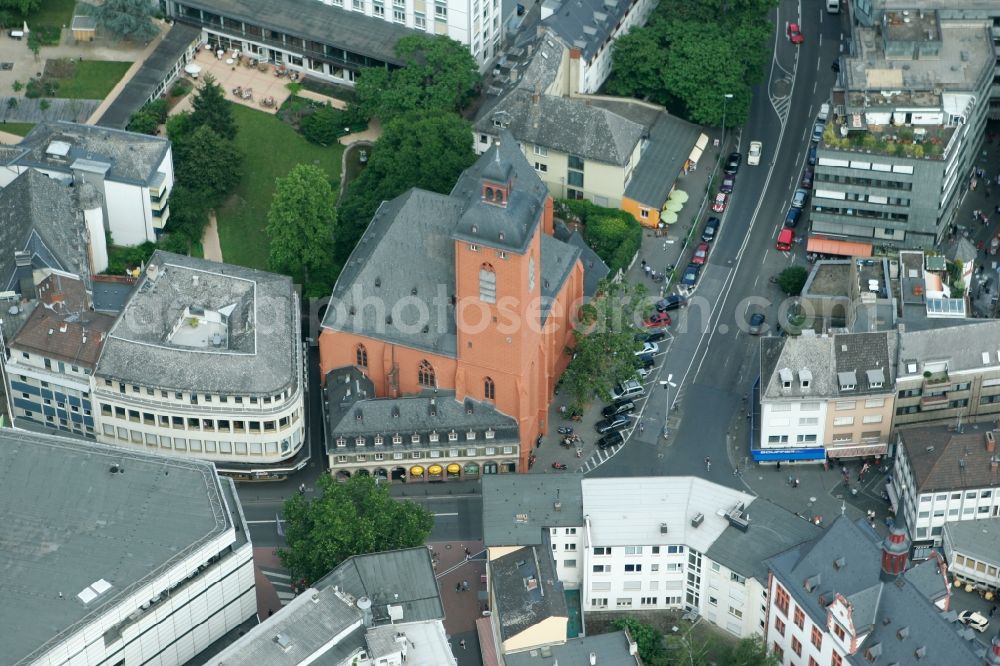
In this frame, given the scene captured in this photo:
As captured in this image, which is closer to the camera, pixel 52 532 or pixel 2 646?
pixel 2 646

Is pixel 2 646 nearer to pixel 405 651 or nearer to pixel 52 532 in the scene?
pixel 52 532

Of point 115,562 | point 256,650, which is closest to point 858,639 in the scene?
point 256,650

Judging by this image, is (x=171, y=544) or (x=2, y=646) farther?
(x=171, y=544)

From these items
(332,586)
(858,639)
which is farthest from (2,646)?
(858,639)

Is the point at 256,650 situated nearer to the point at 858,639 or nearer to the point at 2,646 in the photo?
the point at 2,646

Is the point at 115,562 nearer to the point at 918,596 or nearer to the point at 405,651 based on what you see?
the point at 405,651

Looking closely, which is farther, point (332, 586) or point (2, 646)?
point (332, 586)

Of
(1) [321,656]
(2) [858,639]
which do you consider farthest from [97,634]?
(2) [858,639]
